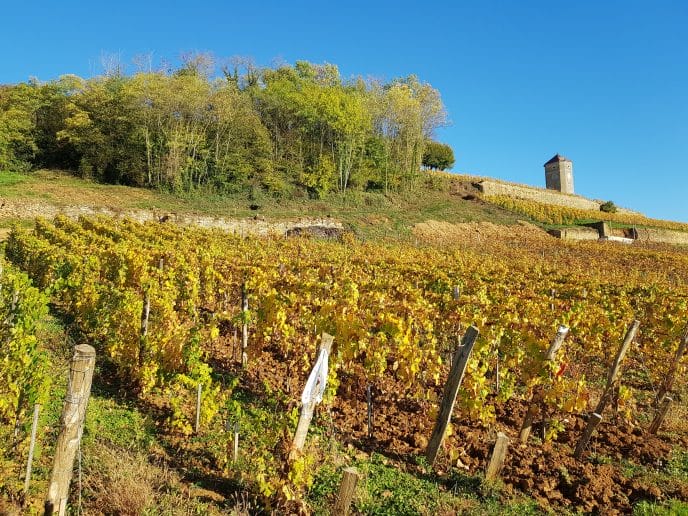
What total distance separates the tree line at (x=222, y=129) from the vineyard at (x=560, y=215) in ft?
39.9

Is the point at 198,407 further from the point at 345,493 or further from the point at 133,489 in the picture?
the point at 345,493

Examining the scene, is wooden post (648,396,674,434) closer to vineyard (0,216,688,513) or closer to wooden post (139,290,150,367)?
vineyard (0,216,688,513)

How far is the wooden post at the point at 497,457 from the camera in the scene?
173 inches

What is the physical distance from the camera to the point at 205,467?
4.45m

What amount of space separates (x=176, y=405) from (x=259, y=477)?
5.64 feet

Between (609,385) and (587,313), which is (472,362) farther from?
(587,313)

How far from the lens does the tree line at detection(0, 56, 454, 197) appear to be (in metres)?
32.8

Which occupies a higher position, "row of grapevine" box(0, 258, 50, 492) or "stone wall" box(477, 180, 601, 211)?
"stone wall" box(477, 180, 601, 211)

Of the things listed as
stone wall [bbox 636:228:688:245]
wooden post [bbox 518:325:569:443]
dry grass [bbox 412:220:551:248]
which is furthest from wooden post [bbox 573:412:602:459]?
stone wall [bbox 636:228:688:245]

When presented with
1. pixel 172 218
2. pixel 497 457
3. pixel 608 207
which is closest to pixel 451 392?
pixel 497 457

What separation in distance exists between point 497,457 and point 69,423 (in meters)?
3.69

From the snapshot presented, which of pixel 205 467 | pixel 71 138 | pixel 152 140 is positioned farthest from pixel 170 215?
pixel 205 467

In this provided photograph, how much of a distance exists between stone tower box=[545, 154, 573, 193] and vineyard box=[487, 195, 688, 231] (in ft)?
52.6

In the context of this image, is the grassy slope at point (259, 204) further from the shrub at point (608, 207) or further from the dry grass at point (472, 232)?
the shrub at point (608, 207)
